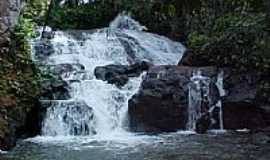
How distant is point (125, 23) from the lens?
23.0m

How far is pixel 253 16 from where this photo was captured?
1446 cm

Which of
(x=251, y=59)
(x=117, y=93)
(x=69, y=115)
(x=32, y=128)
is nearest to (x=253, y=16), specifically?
(x=251, y=59)

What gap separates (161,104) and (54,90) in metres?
2.62

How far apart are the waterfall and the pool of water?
86 centimetres

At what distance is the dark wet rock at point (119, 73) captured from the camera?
14453 mm

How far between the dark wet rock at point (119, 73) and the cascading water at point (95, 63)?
0.58ft

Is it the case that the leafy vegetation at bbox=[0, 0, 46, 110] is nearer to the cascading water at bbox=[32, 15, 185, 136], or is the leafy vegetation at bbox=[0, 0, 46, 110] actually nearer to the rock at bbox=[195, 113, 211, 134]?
the cascading water at bbox=[32, 15, 185, 136]

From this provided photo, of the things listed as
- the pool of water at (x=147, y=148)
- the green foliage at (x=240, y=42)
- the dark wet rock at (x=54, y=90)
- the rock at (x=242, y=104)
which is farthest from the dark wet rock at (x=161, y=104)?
the dark wet rock at (x=54, y=90)

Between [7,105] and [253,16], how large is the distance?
6668mm

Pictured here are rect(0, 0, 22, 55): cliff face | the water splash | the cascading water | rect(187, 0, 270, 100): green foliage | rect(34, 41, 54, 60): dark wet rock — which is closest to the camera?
rect(0, 0, 22, 55): cliff face

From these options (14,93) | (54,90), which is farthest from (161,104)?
(14,93)

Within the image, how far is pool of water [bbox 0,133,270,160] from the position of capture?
9703 millimetres

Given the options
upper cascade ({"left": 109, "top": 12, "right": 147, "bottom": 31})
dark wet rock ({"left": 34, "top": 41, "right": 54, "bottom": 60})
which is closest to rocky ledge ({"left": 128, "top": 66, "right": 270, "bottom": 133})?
dark wet rock ({"left": 34, "top": 41, "right": 54, "bottom": 60})

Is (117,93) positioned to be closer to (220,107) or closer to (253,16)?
(220,107)
